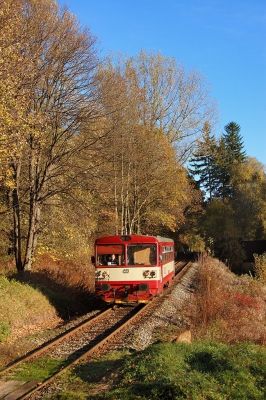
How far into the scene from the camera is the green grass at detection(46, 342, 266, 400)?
19.1ft

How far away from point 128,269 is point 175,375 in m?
7.85

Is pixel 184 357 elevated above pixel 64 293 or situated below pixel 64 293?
below

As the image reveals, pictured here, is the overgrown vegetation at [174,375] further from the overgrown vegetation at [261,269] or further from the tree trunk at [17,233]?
the overgrown vegetation at [261,269]

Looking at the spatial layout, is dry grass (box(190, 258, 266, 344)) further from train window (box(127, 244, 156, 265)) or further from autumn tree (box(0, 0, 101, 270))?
autumn tree (box(0, 0, 101, 270))

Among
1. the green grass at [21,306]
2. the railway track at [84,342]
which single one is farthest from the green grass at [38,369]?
the green grass at [21,306]

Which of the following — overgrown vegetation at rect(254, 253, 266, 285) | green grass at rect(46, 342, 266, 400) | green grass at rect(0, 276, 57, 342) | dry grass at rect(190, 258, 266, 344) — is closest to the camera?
green grass at rect(46, 342, 266, 400)

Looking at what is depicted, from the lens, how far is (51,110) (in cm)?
1466

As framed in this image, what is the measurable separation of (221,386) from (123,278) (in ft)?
27.0

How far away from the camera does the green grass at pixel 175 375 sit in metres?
5.82

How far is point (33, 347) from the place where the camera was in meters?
9.58

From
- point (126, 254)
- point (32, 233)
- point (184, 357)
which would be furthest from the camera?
A: point (32, 233)

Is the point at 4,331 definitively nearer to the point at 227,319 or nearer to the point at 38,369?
the point at 38,369

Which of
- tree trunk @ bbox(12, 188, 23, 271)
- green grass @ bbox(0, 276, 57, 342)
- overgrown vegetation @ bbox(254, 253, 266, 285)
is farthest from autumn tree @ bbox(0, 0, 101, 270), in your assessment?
overgrown vegetation @ bbox(254, 253, 266, 285)

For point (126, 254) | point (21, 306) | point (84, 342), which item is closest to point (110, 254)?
point (126, 254)
